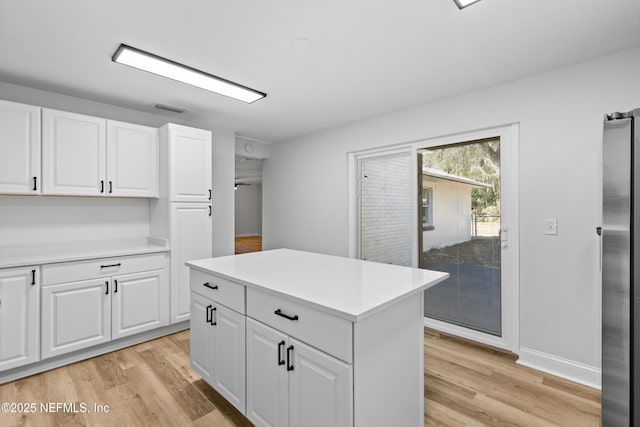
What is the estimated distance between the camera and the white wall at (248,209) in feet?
40.5

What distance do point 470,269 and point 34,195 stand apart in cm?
404

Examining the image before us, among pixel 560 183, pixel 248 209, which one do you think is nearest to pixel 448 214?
pixel 560 183

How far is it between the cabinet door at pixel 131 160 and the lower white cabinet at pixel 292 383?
2234mm

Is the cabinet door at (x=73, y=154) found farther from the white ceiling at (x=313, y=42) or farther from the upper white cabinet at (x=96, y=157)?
the white ceiling at (x=313, y=42)

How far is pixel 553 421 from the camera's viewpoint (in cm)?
184

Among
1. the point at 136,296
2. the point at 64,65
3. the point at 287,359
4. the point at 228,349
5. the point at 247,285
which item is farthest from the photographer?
the point at 136,296

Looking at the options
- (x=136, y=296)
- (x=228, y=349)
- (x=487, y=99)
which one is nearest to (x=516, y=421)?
(x=228, y=349)

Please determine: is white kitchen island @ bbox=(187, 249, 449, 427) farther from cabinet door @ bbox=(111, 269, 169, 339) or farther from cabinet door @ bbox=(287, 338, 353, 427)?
cabinet door @ bbox=(111, 269, 169, 339)

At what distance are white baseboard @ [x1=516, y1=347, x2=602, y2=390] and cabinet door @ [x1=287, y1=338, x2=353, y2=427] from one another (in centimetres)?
212

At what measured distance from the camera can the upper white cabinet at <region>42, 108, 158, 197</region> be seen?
8.59ft

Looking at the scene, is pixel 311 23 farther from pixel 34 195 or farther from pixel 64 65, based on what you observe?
pixel 34 195

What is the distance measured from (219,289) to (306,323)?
2.60ft

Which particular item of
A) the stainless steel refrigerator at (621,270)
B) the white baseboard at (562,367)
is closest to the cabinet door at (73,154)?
the stainless steel refrigerator at (621,270)

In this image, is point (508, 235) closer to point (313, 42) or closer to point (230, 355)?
point (313, 42)
